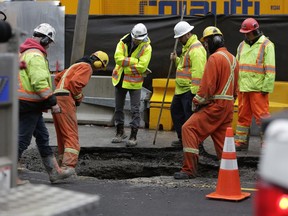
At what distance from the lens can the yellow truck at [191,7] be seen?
13.3m

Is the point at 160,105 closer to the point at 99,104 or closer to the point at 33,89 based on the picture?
the point at 99,104

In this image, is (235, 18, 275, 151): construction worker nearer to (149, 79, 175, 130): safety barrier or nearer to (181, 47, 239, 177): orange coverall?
(181, 47, 239, 177): orange coverall

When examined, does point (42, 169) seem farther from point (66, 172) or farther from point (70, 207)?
point (70, 207)

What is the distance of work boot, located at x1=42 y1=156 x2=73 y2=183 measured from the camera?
7.61 meters

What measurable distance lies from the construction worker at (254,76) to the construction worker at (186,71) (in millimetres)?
717

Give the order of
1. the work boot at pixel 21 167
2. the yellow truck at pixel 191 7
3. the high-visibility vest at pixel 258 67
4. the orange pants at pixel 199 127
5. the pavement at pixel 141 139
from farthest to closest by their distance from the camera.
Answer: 1. the yellow truck at pixel 191 7
2. the pavement at pixel 141 139
3. the high-visibility vest at pixel 258 67
4. the work boot at pixel 21 167
5. the orange pants at pixel 199 127

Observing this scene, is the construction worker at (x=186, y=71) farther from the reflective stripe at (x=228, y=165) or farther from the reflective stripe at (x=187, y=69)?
the reflective stripe at (x=228, y=165)

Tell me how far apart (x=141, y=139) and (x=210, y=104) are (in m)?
2.96

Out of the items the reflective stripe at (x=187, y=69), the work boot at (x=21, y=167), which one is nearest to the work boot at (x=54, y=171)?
the work boot at (x=21, y=167)

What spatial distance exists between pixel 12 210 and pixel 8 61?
82 cm

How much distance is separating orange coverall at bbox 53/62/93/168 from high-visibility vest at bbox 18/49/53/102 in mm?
550

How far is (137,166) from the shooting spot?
912 centimetres

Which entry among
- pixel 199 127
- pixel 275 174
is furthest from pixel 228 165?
pixel 275 174

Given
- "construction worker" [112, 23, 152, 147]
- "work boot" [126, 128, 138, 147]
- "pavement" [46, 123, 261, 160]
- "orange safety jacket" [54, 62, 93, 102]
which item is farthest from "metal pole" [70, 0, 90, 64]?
"orange safety jacket" [54, 62, 93, 102]
